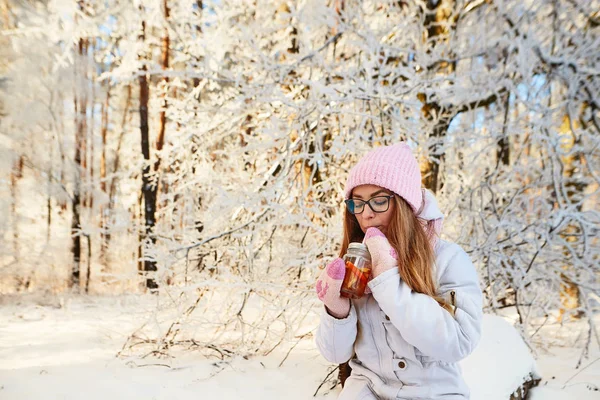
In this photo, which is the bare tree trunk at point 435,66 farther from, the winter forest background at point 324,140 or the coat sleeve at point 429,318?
the coat sleeve at point 429,318

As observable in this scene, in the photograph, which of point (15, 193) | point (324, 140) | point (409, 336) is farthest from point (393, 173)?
point (15, 193)

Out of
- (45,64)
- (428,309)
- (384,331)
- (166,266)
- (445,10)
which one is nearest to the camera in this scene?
(428,309)

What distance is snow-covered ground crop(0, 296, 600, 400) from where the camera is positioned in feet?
9.48

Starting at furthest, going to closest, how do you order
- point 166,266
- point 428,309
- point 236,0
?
point 236,0, point 166,266, point 428,309

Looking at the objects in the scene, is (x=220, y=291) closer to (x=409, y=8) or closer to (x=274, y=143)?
(x=274, y=143)

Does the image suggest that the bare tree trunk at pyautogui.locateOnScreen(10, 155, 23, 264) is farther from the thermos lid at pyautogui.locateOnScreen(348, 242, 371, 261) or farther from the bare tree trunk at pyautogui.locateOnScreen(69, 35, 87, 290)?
the thermos lid at pyautogui.locateOnScreen(348, 242, 371, 261)

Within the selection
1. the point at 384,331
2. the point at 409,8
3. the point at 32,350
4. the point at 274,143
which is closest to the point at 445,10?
the point at 409,8

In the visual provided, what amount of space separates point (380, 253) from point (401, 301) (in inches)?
6.8

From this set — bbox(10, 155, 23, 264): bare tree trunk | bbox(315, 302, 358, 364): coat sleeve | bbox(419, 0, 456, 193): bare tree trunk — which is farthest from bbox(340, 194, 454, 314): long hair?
bbox(10, 155, 23, 264): bare tree trunk

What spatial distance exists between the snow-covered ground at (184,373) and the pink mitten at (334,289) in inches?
46.9

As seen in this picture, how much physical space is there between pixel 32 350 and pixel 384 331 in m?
4.22

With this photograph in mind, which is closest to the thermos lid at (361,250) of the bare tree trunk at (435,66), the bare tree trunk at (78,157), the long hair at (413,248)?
the long hair at (413,248)

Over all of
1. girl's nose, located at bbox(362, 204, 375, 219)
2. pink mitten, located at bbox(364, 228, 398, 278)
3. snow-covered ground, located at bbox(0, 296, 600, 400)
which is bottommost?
snow-covered ground, located at bbox(0, 296, 600, 400)

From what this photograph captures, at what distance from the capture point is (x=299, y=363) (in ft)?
12.1
